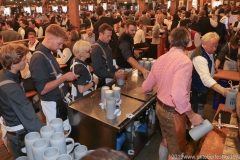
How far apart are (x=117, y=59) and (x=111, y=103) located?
1.62 meters

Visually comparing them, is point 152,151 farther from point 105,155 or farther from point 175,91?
point 105,155

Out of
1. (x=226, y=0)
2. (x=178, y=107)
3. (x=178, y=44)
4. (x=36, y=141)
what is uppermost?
(x=226, y=0)

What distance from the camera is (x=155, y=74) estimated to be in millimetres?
2115

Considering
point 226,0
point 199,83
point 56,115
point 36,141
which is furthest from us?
point 226,0

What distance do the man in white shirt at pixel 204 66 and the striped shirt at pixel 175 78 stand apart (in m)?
0.64

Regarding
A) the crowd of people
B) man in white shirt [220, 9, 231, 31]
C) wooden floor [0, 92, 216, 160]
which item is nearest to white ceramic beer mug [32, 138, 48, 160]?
the crowd of people

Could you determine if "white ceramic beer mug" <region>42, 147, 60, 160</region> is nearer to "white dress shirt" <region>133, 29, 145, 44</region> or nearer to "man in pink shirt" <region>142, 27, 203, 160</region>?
"man in pink shirt" <region>142, 27, 203, 160</region>

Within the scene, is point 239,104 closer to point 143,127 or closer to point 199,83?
point 199,83

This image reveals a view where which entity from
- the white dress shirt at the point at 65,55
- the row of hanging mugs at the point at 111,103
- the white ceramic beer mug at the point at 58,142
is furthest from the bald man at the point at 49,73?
the white dress shirt at the point at 65,55

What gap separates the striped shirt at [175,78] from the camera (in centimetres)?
181

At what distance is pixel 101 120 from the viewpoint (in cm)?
201

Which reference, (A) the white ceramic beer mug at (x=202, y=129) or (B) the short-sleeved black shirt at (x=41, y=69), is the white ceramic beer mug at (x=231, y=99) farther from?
(B) the short-sleeved black shirt at (x=41, y=69)

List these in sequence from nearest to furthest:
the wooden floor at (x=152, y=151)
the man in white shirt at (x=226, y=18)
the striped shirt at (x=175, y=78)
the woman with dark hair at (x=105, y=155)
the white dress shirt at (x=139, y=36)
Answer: the woman with dark hair at (x=105, y=155) → the striped shirt at (x=175, y=78) → the wooden floor at (x=152, y=151) → the white dress shirt at (x=139, y=36) → the man in white shirt at (x=226, y=18)

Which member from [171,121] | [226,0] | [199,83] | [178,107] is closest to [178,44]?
[178,107]
